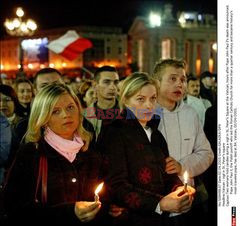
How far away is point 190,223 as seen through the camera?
3932 mm

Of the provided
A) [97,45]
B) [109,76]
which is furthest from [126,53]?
[109,76]

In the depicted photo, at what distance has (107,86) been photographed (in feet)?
17.4

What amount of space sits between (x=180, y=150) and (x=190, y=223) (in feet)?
2.39

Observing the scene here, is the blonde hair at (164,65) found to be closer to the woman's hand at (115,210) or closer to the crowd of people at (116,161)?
the crowd of people at (116,161)

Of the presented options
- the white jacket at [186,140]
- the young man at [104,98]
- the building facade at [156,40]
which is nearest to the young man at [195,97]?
the young man at [104,98]

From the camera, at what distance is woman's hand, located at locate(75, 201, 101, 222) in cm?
244

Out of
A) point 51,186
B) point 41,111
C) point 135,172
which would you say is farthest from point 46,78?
point 51,186

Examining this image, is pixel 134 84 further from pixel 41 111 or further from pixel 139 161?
pixel 41 111

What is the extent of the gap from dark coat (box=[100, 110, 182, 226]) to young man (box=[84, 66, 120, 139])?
1636mm

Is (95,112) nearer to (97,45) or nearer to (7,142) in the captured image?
(7,142)

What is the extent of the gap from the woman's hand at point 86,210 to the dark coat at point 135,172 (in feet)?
1.62

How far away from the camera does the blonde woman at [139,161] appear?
3.02 m

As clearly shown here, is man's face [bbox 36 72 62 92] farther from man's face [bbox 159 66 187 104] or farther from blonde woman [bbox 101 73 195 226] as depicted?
blonde woman [bbox 101 73 195 226]

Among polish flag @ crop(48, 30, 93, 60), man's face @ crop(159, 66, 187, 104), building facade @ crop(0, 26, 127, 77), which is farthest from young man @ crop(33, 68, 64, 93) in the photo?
building facade @ crop(0, 26, 127, 77)
